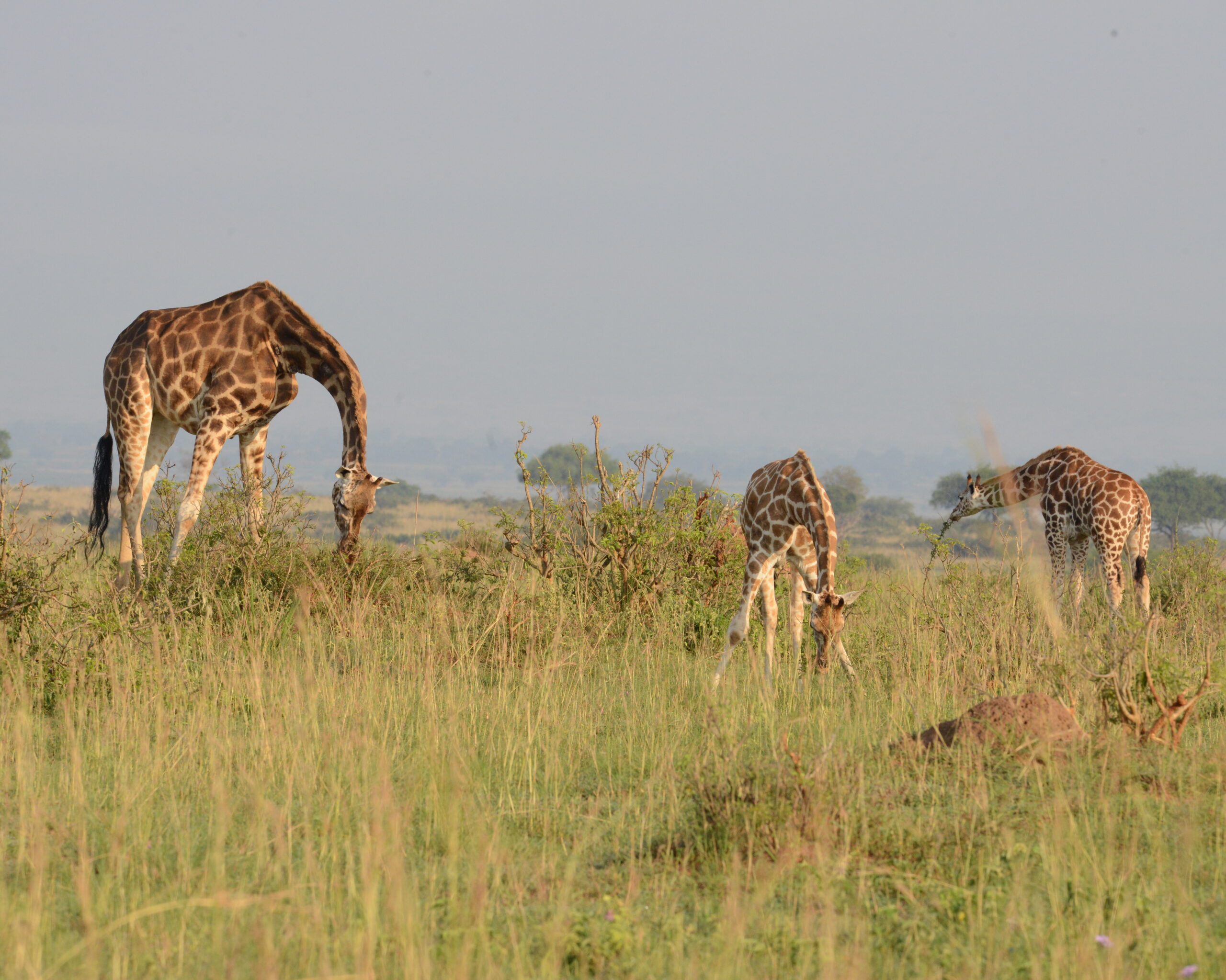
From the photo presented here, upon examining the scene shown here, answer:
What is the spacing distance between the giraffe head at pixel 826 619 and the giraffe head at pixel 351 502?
163 inches

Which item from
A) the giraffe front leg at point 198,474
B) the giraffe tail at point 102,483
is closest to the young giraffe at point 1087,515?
the giraffe front leg at point 198,474

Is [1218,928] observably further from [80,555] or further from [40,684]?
[80,555]

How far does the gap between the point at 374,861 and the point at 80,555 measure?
16.3m

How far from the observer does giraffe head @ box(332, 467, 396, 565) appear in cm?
977

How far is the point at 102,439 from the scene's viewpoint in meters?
11.4

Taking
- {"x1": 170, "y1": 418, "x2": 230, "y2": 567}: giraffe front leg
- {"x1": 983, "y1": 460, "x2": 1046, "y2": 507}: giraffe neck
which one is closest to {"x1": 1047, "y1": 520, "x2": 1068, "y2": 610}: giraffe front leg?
{"x1": 983, "y1": 460, "x2": 1046, "y2": 507}: giraffe neck

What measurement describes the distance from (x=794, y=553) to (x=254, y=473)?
17.2 feet

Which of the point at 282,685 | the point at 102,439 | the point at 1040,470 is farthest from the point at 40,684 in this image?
the point at 1040,470

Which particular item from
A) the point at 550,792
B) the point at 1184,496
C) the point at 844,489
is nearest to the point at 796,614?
the point at 550,792

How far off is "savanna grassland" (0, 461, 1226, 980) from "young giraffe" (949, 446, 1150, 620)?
240 cm

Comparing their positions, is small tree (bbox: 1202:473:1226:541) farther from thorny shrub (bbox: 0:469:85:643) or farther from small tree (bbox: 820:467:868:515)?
thorny shrub (bbox: 0:469:85:643)

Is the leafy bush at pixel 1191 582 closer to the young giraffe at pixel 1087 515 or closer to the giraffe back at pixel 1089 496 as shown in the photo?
the young giraffe at pixel 1087 515

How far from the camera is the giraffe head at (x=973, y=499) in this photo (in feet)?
48.7

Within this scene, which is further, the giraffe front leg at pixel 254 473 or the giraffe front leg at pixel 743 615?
the giraffe front leg at pixel 254 473
